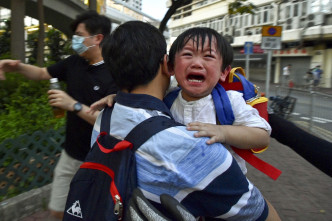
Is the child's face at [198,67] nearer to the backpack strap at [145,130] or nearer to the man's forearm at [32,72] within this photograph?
the backpack strap at [145,130]

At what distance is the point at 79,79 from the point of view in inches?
92.1

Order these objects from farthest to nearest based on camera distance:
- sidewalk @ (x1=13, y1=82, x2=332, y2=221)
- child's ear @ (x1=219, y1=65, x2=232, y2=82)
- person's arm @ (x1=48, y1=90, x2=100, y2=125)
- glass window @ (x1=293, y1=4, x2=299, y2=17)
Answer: glass window @ (x1=293, y1=4, x2=299, y2=17)
sidewalk @ (x1=13, y1=82, x2=332, y2=221)
person's arm @ (x1=48, y1=90, x2=100, y2=125)
child's ear @ (x1=219, y1=65, x2=232, y2=82)

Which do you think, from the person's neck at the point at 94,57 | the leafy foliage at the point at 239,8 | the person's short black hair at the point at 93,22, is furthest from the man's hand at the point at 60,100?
the leafy foliage at the point at 239,8

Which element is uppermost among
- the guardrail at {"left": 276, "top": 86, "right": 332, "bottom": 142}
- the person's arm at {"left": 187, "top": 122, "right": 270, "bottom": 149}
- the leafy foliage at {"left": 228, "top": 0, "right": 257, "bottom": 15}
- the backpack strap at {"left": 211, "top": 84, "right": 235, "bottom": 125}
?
the leafy foliage at {"left": 228, "top": 0, "right": 257, "bottom": 15}

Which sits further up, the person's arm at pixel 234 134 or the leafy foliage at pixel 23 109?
the person's arm at pixel 234 134

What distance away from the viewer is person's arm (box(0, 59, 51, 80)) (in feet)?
7.64

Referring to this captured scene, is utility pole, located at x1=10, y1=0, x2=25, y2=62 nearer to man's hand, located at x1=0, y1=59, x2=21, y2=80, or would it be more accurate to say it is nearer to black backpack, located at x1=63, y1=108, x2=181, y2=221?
man's hand, located at x1=0, y1=59, x2=21, y2=80

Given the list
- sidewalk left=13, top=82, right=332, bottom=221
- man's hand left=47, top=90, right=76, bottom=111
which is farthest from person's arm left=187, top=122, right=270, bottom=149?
sidewalk left=13, top=82, right=332, bottom=221

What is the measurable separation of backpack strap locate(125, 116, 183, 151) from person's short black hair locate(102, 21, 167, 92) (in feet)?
0.60

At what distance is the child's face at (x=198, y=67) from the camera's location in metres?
1.25

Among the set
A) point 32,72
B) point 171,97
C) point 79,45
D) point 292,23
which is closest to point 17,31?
point 32,72

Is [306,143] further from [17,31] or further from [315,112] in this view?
[17,31]

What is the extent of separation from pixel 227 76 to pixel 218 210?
664 mm

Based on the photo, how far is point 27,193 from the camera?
3355 mm
